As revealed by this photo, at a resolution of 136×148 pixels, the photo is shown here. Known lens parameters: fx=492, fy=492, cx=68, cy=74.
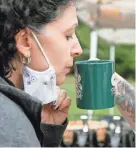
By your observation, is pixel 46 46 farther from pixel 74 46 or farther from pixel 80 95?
pixel 80 95

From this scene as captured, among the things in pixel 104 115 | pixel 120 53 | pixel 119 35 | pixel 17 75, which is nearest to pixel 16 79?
pixel 17 75

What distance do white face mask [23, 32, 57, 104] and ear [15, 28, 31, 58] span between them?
0.06ft

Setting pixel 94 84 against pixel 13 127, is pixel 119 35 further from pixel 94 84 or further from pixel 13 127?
pixel 13 127

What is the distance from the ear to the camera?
1.00 m

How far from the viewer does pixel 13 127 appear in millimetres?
837

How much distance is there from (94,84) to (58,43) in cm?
26

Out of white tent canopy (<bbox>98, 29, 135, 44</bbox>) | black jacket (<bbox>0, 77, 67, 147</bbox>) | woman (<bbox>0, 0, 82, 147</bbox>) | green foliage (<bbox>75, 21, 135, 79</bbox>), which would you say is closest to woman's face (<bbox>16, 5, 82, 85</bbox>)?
woman (<bbox>0, 0, 82, 147</bbox>)

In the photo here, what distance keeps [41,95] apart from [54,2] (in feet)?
0.76

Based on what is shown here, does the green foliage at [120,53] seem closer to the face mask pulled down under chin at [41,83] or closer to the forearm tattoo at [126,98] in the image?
the forearm tattoo at [126,98]

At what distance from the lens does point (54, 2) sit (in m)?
1.02

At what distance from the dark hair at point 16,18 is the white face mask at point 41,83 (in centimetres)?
4

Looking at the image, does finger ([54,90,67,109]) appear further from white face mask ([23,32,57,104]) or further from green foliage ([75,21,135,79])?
green foliage ([75,21,135,79])

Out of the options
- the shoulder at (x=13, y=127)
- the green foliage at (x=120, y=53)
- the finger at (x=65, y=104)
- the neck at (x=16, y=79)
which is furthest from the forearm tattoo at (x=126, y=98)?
the green foliage at (x=120, y=53)

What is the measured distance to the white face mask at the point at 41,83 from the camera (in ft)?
3.43
